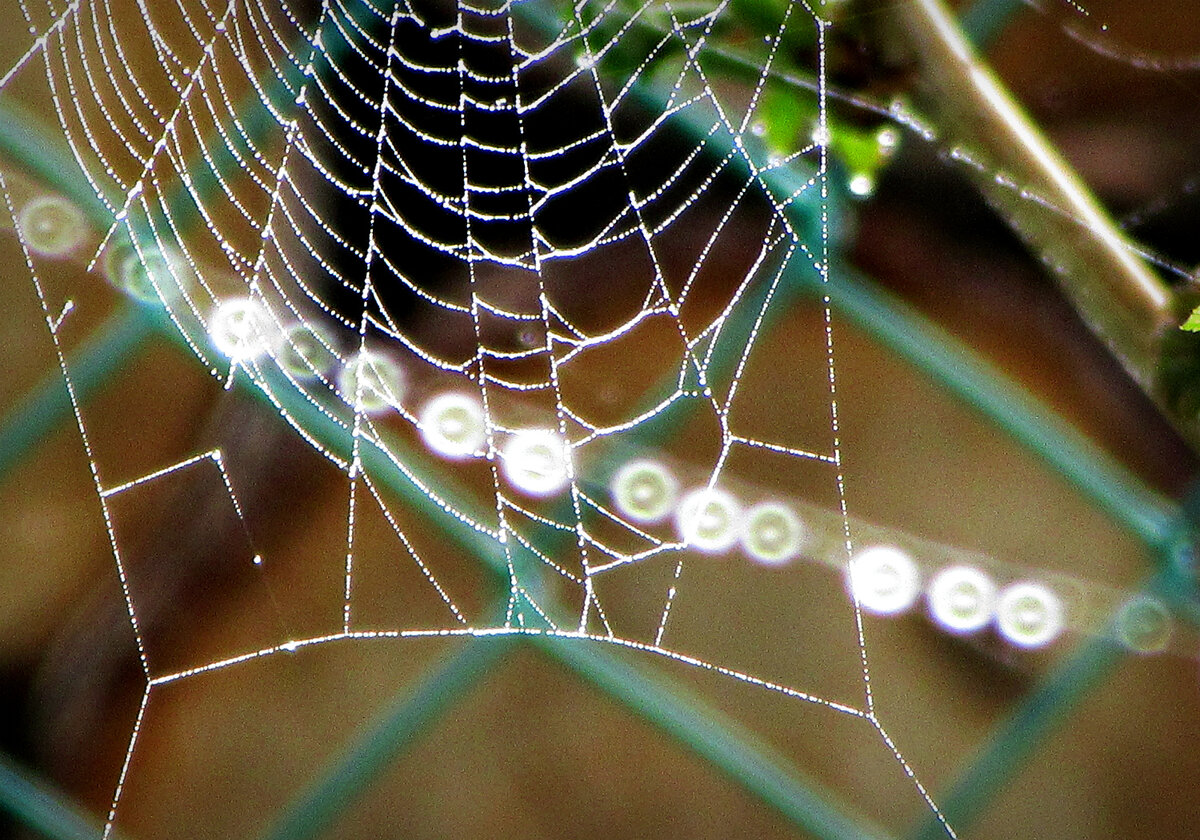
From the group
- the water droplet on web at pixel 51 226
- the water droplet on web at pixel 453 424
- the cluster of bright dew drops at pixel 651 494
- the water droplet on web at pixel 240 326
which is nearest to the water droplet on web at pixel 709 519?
the cluster of bright dew drops at pixel 651 494

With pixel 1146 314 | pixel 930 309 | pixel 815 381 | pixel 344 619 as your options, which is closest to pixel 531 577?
pixel 344 619

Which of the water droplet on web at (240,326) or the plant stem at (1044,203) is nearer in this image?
the plant stem at (1044,203)

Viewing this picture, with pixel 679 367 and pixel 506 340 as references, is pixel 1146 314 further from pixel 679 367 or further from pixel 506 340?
pixel 506 340

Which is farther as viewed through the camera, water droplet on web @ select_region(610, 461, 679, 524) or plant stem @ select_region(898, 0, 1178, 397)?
water droplet on web @ select_region(610, 461, 679, 524)

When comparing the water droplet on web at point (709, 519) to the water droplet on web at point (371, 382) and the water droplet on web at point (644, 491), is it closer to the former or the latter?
the water droplet on web at point (644, 491)

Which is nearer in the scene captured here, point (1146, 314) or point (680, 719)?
point (1146, 314)

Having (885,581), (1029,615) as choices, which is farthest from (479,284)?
(1029,615)

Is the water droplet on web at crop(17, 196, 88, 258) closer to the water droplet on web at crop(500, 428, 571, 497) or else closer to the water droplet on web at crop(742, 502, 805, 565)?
the water droplet on web at crop(500, 428, 571, 497)

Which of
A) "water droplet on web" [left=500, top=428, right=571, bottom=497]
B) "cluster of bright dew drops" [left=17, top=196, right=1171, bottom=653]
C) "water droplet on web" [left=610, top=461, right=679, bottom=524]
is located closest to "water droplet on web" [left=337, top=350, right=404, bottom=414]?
"cluster of bright dew drops" [left=17, top=196, right=1171, bottom=653]
